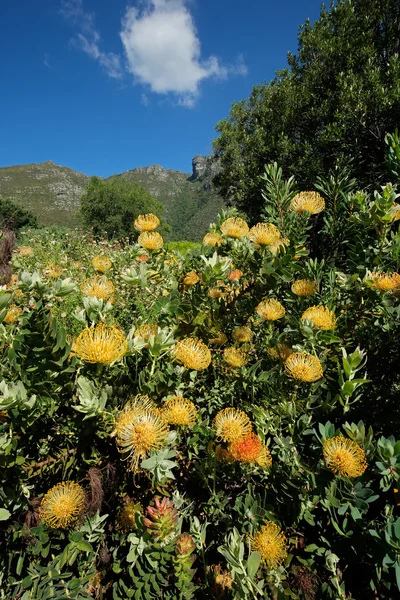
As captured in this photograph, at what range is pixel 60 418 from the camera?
114 centimetres

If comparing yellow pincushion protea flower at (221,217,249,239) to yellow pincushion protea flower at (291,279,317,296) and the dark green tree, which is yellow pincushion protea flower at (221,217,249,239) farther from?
the dark green tree

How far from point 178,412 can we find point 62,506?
1.40 feet

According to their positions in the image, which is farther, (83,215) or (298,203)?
(83,215)

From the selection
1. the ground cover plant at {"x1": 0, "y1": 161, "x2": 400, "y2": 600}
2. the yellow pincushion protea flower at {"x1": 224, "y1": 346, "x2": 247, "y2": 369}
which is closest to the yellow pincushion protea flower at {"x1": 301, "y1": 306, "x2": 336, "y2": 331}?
the ground cover plant at {"x1": 0, "y1": 161, "x2": 400, "y2": 600}

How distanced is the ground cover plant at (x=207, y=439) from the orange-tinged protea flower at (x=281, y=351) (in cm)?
1

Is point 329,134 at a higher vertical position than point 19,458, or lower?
higher

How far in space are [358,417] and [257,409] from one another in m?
0.48

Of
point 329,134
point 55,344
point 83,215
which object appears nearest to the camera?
point 55,344

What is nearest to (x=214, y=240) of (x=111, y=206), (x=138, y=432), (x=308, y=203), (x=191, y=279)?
(x=191, y=279)

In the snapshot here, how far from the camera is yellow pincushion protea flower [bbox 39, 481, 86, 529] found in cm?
100

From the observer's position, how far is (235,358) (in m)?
1.36

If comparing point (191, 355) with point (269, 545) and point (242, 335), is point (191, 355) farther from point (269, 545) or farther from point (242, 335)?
point (269, 545)

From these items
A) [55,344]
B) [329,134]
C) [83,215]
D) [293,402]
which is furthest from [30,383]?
[83,215]

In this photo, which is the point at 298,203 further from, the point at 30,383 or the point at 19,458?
the point at 19,458
